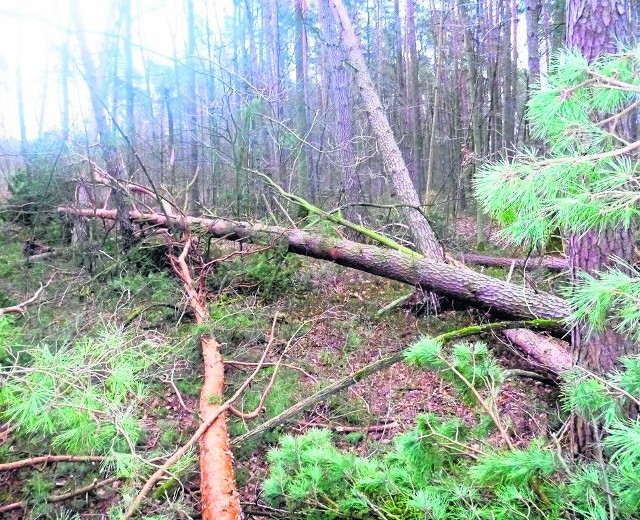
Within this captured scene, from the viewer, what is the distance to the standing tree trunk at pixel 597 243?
250cm

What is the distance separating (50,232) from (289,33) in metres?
12.3

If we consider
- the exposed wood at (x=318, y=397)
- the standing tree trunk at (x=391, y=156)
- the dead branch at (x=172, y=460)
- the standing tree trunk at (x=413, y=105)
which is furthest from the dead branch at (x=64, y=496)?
the standing tree trunk at (x=413, y=105)

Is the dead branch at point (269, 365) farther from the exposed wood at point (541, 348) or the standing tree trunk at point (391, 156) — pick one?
the standing tree trunk at point (391, 156)

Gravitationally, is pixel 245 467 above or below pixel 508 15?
below

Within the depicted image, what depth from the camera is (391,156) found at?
22.2 ft

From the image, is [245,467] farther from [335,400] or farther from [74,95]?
[74,95]

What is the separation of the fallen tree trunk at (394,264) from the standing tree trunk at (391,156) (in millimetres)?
734

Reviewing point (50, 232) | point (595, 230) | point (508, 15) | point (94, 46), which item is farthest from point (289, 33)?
point (595, 230)

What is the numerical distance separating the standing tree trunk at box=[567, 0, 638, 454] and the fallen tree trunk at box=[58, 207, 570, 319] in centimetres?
137

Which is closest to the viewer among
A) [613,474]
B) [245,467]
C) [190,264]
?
[613,474]

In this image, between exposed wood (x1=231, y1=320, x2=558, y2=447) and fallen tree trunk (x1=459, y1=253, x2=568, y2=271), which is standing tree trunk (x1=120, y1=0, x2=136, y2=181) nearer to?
fallen tree trunk (x1=459, y1=253, x2=568, y2=271)

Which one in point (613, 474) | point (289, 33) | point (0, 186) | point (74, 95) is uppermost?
point (289, 33)

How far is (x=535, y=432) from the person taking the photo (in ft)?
11.2

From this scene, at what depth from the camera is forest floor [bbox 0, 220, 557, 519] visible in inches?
127
